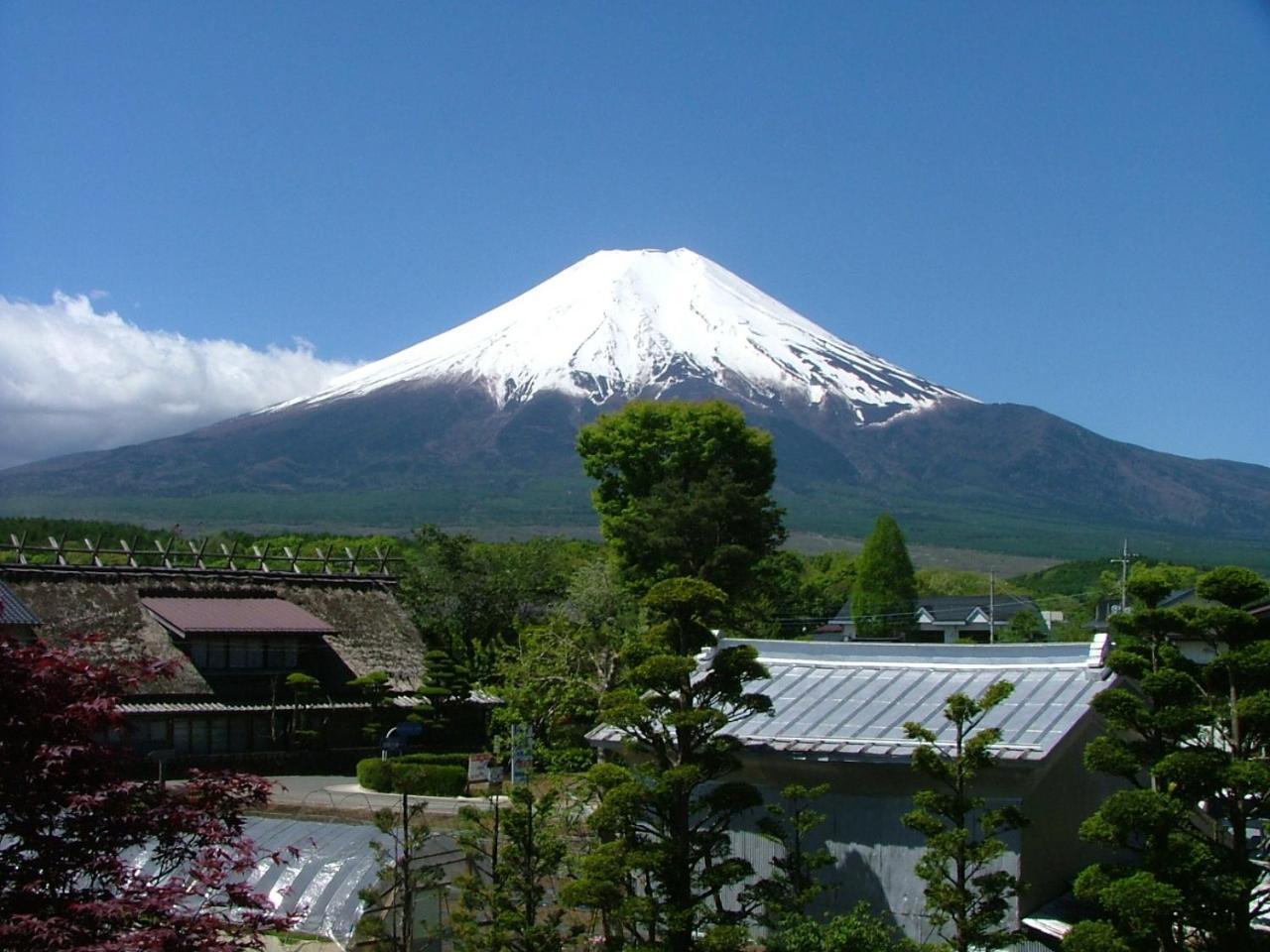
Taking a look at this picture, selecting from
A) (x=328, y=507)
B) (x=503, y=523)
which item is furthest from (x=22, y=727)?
(x=328, y=507)

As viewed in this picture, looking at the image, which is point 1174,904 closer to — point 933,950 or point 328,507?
point 933,950

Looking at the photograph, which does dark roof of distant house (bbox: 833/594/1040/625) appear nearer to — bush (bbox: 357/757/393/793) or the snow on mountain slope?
bush (bbox: 357/757/393/793)

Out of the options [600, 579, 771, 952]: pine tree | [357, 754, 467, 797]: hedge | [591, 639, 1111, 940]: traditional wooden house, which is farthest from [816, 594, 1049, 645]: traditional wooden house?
[600, 579, 771, 952]: pine tree

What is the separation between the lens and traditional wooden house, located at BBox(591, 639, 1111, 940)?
9570 millimetres

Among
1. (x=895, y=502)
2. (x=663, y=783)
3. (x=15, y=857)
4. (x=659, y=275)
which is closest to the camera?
(x=15, y=857)

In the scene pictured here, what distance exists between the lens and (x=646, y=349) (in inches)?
6570

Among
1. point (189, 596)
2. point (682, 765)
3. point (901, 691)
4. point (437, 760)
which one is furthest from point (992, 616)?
point (682, 765)

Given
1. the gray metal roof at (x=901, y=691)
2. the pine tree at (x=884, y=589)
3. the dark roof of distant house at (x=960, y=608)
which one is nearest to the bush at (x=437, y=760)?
the gray metal roof at (x=901, y=691)

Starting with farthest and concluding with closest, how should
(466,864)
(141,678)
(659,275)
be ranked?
(659,275), (466,864), (141,678)

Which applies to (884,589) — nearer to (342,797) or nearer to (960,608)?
(960,608)

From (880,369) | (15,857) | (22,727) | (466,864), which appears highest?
(880,369)

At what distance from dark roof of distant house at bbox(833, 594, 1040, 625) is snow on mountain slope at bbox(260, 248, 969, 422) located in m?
97.3

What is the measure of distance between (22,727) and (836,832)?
19.4 ft

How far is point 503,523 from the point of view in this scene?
365 ft
